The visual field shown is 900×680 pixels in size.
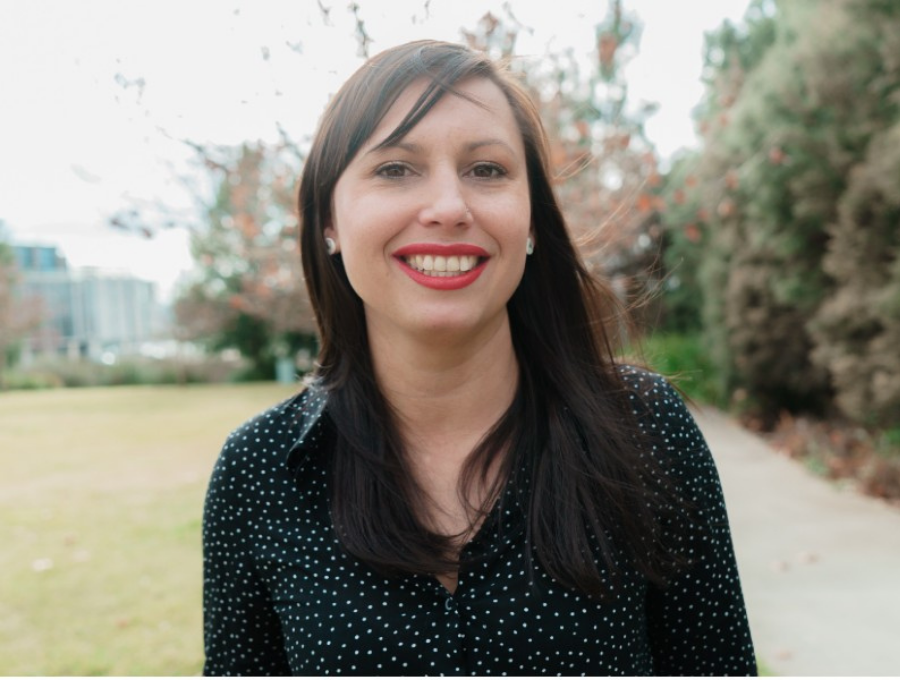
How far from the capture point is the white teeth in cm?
147

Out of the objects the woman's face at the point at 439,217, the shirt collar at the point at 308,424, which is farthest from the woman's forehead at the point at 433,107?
the shirt collar at the point at 308,424

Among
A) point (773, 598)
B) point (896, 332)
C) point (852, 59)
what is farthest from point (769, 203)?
point (773, 598)

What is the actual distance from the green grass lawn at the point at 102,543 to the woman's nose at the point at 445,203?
3.76 m

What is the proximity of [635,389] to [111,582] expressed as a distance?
5.45 m

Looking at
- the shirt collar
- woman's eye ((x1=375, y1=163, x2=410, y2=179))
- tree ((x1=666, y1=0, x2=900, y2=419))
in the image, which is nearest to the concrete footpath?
tree ((x1=666, y1=0, x2=900, y2=419))

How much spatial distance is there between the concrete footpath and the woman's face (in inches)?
92.6

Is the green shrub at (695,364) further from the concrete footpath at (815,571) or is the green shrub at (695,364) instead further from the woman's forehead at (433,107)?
the woman's forehead at (433,107)

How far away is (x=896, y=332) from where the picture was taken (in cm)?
646

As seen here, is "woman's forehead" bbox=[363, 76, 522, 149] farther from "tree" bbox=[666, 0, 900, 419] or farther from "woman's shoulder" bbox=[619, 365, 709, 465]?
"tree" bbox=[666, 0, 900, 419]

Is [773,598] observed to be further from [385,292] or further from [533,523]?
[385,292]

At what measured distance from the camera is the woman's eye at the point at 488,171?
4.99 feet

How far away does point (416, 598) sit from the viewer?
149 centimetres

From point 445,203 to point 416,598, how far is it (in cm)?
73

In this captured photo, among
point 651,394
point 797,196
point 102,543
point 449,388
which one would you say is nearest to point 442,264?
point 449,388
